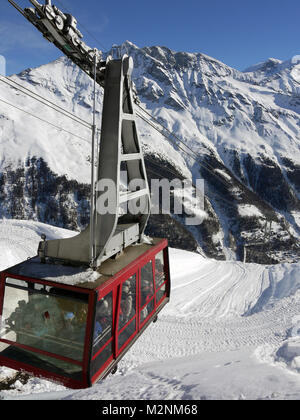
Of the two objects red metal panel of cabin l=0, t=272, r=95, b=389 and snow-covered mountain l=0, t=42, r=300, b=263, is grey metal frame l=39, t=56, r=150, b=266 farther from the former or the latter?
snow-covered mountain l=0, t=42, r=300, b=263

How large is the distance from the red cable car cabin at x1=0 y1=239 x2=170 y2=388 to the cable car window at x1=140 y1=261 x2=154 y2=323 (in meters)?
0.76

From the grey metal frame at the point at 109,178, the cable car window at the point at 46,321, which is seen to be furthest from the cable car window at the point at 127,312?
the cable car window at the point at 46,321

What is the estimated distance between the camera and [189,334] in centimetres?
812

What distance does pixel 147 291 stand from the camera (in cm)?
672

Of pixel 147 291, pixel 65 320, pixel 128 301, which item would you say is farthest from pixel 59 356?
pixel 147 291

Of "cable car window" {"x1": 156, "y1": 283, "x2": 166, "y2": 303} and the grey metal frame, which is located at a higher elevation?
the grey metal frame

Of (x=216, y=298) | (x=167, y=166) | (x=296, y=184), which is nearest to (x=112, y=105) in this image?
(x=216, y=298)

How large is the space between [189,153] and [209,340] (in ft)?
353

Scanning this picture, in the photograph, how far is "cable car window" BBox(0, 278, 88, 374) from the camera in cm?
496

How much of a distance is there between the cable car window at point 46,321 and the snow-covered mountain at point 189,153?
60.7m

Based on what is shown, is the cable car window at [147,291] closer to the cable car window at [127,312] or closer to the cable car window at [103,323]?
the cable car window at [127,312]

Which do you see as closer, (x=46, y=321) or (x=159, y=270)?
(x=46, y=321)

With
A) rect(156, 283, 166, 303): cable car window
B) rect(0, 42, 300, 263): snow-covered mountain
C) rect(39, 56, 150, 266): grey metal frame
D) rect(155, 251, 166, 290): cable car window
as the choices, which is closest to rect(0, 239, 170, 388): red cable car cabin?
rect(39, 56, 150, 266): grey metal frame

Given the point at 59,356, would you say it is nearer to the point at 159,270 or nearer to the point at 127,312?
the point at 127,312
